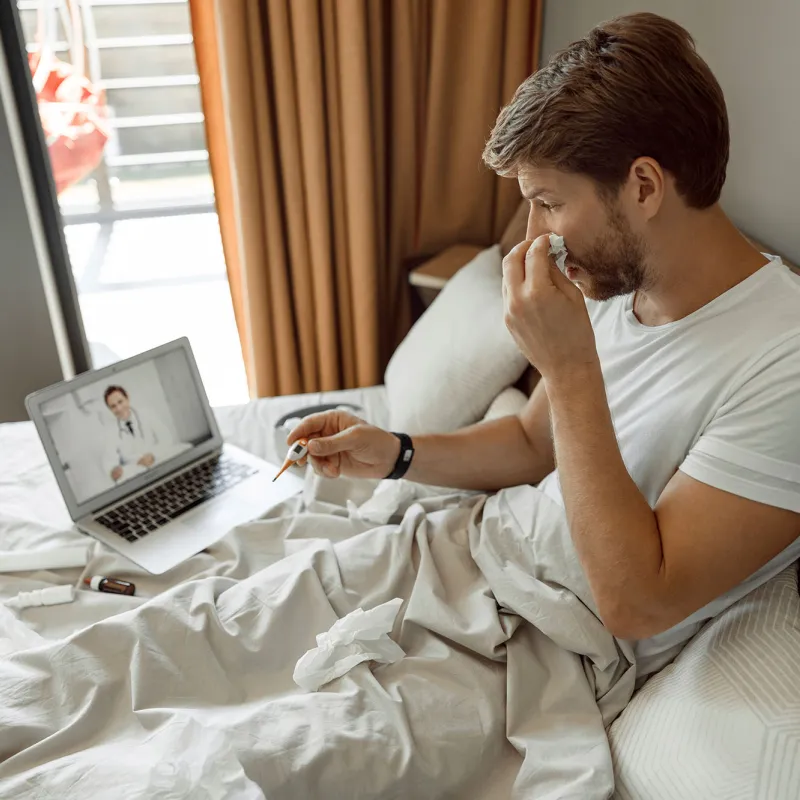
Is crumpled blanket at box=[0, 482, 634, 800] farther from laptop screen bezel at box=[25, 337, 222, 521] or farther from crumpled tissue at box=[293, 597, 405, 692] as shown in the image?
laptop screen bezel at box=[25, 337, 222, 521]

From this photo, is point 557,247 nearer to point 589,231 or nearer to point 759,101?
point 589,231

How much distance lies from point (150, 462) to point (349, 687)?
0.72 m

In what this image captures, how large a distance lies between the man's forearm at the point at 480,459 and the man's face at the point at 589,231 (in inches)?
13.7

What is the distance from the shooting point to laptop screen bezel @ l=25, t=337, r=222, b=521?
138cm

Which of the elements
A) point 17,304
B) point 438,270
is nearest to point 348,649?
point 438,270

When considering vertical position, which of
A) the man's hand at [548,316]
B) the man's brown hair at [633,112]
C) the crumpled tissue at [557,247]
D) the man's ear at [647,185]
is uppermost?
the man's brown hair at [633,112]

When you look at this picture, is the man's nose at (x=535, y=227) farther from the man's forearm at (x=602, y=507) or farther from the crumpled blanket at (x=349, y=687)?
the crumpled blanket at (x=349, y=687)

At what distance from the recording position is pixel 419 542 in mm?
1194

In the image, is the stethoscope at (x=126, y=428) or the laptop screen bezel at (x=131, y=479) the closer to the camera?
the laptop screen bezel at (x=131, y=479)

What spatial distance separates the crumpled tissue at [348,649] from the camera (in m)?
1.00

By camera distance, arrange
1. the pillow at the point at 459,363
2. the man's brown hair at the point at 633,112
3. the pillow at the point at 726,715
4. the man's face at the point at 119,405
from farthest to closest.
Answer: the pillow at the point at 459,363, the man's face at the point at 119,405, the man's brown hair at the point at 633,112, the pillow at the point at 726,715

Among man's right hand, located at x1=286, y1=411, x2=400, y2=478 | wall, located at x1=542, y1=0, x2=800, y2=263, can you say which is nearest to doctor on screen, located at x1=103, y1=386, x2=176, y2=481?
man's right hand, located at x1=286, y1=411, x2=400, y2=478

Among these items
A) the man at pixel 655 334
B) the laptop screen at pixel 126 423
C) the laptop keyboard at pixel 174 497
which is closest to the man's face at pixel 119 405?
the laptop screen at pixel 126 423

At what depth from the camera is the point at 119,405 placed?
149cm
